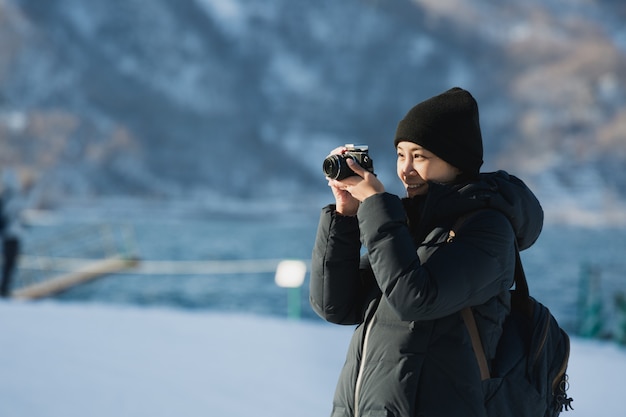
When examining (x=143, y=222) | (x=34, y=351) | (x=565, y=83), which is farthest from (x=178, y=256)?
(x=34, y=351)

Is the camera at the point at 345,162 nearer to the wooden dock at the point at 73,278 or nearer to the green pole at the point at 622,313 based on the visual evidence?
the green pole at the point at 622,313

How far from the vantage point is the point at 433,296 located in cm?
88

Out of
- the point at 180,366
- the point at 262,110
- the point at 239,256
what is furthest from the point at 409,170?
the point at 262,110

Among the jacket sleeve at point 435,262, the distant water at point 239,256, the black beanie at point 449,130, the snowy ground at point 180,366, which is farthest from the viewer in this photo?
the distant water at point 239,256

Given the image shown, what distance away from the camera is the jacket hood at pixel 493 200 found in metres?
0.96

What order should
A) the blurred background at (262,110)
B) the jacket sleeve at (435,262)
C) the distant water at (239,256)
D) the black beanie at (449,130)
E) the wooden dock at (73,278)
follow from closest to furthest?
1. the jacket sleeve at (435,262)
2. the black beanie at (449,130)
3. the wooden dock at (73,278)
4. the distant water at (239,256)
5. the blurred background at (262,110)

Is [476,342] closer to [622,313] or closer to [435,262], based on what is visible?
[435,262]

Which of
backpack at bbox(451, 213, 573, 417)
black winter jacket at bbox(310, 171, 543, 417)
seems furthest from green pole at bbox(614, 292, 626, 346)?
black winter jacket at bbox(310, 171, 543, 417)

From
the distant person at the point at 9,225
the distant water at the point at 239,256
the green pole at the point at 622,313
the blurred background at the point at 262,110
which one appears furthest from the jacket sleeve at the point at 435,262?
the blurred background at the point at 262,110

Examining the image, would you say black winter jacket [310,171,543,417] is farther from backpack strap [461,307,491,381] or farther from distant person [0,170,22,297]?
distant person [0,170,22,297]

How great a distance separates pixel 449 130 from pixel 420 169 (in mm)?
66

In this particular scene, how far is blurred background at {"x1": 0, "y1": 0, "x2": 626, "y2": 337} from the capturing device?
176 feet

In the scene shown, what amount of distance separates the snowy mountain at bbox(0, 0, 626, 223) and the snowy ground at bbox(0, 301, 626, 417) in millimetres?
48590

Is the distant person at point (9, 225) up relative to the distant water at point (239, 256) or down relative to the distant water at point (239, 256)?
down
